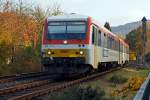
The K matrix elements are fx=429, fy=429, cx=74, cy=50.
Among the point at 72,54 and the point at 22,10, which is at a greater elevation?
→ the point at 22,10

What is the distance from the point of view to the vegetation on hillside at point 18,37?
32.1 m

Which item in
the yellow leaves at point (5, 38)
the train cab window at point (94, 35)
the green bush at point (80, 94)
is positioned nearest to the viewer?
the green bush at point (80, 94)

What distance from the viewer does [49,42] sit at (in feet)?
73.8

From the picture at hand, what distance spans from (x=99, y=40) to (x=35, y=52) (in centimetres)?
1326

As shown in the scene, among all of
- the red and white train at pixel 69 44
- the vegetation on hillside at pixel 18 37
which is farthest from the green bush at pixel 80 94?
the vegetation on hillside at pixel 18 37

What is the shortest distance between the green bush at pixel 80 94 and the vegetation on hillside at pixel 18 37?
16.7m

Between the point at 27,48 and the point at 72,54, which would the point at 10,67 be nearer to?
the point at 27,48

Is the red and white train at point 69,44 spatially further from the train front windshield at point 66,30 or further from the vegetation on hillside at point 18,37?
the vegetation on hillside at point 18,37

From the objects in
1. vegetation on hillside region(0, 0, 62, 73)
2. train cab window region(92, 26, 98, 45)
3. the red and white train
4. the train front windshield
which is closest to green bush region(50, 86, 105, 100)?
the red and white train

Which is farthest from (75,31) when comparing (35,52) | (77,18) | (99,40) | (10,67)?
(35,52)

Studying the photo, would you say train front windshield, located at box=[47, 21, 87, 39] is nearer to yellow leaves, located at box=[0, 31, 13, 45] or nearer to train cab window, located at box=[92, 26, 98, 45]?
train cab window, located at box=[92, 26, 98, 45]

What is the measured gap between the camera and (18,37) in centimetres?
3966

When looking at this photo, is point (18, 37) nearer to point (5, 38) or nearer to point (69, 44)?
point (5, 38)

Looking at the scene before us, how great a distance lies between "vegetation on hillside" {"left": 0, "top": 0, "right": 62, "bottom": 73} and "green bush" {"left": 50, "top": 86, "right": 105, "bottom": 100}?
16695mm
